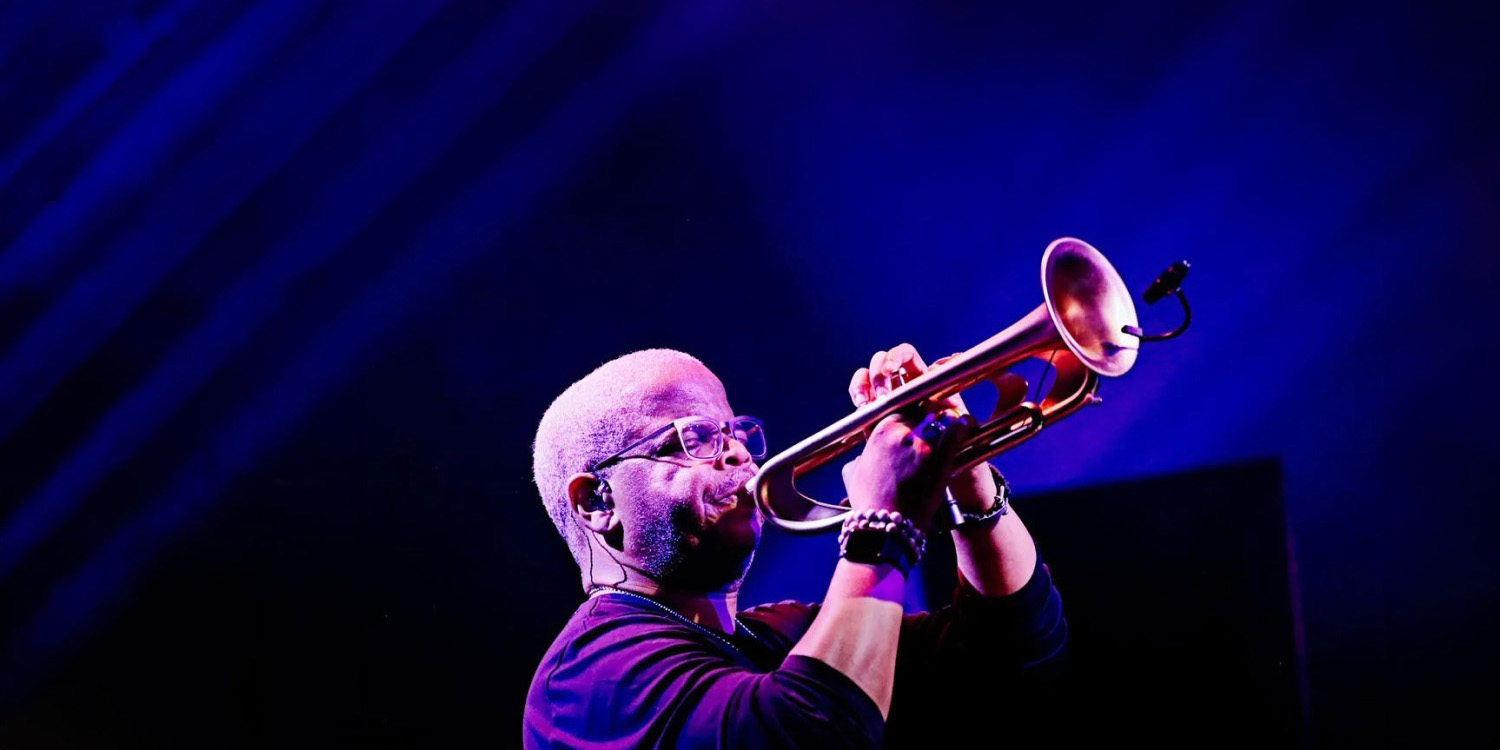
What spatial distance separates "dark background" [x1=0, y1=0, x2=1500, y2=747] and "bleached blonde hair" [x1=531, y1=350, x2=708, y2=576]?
1251 millimetres

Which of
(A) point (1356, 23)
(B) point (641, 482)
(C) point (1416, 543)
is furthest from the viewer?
(A) point (1356, 23)

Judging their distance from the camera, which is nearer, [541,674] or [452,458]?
[541,674]

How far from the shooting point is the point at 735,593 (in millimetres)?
2916

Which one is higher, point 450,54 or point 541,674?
point 450,54

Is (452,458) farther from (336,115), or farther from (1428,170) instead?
(1428,170)

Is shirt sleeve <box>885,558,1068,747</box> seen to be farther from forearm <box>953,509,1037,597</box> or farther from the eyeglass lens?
the eyeglass lens

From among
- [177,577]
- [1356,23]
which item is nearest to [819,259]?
[1356,23]

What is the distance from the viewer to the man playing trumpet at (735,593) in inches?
84.8

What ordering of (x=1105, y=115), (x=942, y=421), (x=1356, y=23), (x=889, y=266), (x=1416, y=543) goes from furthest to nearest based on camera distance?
1. (x=889, y=266)
2. (x=1105, y=115)
3. (x=1356, y=23)
4. (x=1416, y=543)
5. (x=942, y=421)

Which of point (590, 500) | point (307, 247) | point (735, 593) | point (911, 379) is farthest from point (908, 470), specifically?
point (307, 247)

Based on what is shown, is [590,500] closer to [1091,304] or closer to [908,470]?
[908,470]

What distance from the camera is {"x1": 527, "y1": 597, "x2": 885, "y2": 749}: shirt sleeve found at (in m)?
2.06

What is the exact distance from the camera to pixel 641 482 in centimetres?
277

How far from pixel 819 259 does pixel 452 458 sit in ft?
5.99
